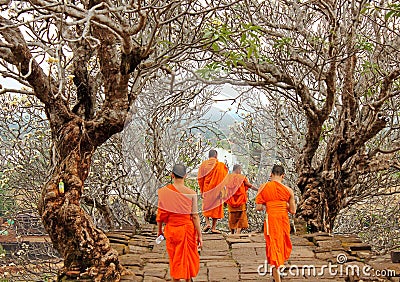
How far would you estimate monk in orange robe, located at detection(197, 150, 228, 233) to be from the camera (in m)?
9.30

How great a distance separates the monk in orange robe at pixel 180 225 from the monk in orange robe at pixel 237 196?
3542 millimetres

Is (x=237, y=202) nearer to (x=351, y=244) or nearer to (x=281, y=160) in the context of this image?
(x=351, y=244)

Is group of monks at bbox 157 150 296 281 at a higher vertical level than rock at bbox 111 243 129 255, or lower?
higher

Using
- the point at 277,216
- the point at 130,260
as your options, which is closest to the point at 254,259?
the point at 277,216

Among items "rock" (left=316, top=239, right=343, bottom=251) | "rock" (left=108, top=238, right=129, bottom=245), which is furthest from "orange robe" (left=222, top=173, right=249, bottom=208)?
"rock" (left=108, top=238, right=129, bottom=245)

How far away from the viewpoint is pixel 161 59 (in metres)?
6.42

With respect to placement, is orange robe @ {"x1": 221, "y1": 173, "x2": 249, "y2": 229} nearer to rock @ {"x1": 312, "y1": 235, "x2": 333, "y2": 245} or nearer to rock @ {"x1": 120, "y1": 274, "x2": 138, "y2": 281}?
rock @ {"x1": 312, "y1": 235, "x2": 333, "y2": 245}

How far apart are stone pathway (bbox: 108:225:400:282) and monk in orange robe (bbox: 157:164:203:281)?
700 mm

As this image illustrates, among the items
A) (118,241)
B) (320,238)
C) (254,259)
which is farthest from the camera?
(320,238)

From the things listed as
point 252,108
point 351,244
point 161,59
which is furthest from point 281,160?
point 161,59

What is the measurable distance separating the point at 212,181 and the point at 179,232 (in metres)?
3.42

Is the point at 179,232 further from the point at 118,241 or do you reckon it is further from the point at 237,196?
the point at 237,196

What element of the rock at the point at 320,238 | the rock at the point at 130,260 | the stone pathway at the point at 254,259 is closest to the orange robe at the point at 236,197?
the stone pathway at the point at 254,259

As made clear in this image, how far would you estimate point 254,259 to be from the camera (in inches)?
300
